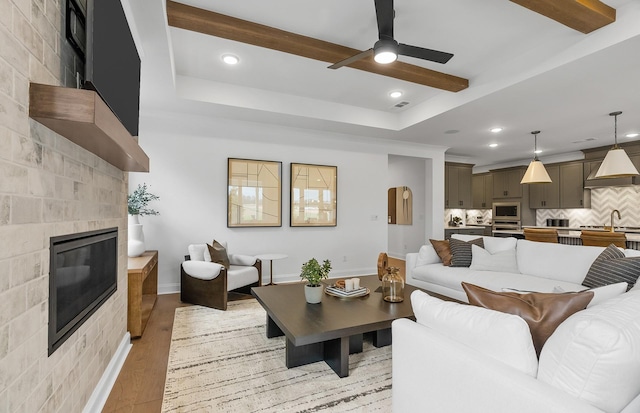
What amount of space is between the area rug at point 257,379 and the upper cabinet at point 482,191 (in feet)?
24.5

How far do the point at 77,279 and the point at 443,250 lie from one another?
149 inches

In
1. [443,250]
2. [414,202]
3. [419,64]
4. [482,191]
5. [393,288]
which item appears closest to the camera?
[393,288]

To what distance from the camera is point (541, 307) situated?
1.24 meters

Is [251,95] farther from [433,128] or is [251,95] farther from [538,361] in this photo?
[538,361]

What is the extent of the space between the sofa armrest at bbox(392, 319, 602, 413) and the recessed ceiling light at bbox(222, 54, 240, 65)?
3.12m

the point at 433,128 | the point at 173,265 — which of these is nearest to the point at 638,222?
the point at 433,128

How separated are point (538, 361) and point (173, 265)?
4.50 m

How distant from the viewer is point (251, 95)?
4219 mm

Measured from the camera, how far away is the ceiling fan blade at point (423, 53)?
2542mm

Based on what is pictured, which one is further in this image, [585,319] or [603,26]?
[603,26]

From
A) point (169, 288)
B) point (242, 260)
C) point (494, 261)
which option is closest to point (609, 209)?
point (494, 261)

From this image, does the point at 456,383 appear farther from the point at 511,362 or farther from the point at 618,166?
the point at 618,166

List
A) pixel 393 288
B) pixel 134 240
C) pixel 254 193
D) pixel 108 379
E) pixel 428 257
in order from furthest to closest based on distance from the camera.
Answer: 1. pixel 254 193
2. pixel 428 257
3. pixel 134 240
4. pixel 393 288
5. pixel 108 379

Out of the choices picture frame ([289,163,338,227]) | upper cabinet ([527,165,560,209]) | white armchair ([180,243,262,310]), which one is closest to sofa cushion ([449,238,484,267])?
picture frame ([289,163,338,227])
